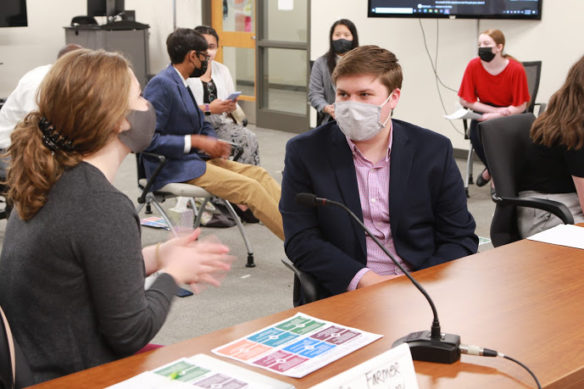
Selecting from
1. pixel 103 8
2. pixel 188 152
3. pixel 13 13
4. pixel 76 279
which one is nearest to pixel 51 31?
pixel 103 8

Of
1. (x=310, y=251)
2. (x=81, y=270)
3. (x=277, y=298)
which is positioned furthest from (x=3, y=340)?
(x=277, y=298)

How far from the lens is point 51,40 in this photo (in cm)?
991

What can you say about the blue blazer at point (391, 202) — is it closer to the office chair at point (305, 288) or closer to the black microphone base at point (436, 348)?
the office chair at point (305, 288)

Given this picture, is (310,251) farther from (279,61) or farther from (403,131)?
(279,61)

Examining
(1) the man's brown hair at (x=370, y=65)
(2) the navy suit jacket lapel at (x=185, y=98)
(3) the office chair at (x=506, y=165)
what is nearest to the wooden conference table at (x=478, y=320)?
(1) the man's brown hair at (x=370, y=65)

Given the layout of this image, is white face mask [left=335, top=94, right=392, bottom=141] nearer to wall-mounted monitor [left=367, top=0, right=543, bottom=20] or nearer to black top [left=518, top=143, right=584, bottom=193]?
black top [left=518, top=143, right=584, bottom=193]

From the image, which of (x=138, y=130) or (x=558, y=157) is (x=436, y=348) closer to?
(x=138, y=130)

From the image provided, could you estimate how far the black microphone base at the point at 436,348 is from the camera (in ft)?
4.90

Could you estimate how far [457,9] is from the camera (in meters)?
6.58

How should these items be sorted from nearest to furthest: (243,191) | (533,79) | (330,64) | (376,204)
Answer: (376,204), (243,191), (330,64), (533,79)

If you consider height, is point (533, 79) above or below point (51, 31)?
below

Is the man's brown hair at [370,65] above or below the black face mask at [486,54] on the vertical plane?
above

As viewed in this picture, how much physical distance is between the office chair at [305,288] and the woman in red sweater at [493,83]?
3.59 meters

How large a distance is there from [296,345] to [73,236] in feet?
1.67
